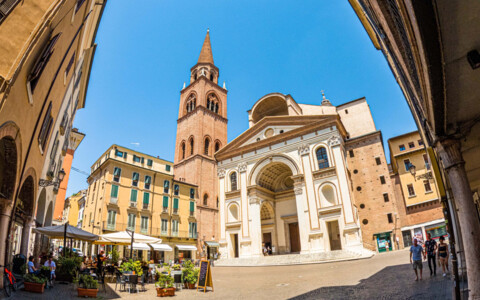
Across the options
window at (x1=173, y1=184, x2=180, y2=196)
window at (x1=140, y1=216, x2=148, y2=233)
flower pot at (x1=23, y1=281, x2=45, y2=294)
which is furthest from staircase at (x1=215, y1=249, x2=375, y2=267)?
flower pot at (x1=23, y1=281, x2=45, y2=294)

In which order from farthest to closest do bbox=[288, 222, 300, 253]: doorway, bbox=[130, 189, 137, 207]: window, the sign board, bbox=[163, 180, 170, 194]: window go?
bbox=[163, 180, 170, 194]: window < bbox=[130, 189, 137, 207]: window < bbox=[288, 222, 300, 253]: doorway < the sign board

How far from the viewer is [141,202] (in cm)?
2862

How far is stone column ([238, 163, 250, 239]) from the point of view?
25844mm

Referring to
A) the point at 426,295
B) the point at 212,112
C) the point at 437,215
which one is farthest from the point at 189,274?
the point at 212,112

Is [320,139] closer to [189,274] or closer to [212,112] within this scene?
[189,274]

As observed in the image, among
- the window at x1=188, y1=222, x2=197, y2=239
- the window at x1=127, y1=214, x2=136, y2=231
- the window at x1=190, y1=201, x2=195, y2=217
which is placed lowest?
the window at x1=188, y1=222, x2=197, y2=239

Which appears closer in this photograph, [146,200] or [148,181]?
[146,200]

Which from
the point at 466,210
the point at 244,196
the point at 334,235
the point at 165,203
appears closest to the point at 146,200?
the point at 165,203

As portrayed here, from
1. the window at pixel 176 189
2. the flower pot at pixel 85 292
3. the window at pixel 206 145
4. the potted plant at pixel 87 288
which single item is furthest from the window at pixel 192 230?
the flower pot at pixel 85 292

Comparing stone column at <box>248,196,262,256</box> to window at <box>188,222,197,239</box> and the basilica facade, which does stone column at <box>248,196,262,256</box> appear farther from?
window at <box>188,222,197,239</box>

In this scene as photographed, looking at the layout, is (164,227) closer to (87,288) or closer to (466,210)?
(87,288)

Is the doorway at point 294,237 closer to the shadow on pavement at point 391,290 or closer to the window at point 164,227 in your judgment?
the window at point 164,227

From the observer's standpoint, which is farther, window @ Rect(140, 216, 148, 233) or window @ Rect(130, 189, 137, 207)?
window @ Rect(130, 189, 137, 207)

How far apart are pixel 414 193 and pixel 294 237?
506 inches
